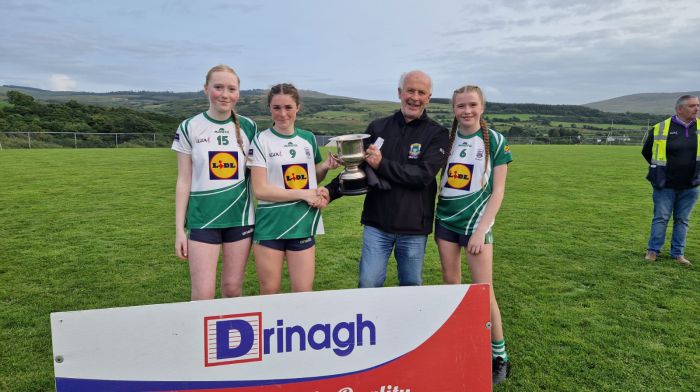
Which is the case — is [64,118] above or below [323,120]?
below

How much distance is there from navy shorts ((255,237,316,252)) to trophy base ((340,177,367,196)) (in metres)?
0.42

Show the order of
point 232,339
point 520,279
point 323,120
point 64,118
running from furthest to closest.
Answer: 1. point 323,120
2. point 64,118
3. point 520,279
4. point 232,339

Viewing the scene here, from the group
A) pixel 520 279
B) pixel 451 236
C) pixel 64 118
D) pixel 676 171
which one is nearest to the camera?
pixel 451 236

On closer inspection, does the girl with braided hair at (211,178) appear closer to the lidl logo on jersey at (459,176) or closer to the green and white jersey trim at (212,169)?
the green and white jersey trim at (212,169)

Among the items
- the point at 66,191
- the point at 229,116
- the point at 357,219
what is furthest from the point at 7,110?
the point at 229,116

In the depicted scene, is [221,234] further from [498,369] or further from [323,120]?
[323,120]

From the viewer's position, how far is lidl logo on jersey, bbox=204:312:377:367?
2.06 metres

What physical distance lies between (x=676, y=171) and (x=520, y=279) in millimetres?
2423

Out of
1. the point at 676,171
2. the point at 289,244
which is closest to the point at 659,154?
the point at 676,171

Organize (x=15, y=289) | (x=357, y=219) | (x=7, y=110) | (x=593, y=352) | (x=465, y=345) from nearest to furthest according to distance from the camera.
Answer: (x=465, y=345) < (x=593, y=352) < (x=15, y=289) < (x=357, y=219) < (x=7, y=110)

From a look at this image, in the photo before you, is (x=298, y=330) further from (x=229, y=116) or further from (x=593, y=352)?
(x=593, y=352)

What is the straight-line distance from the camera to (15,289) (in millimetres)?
4711

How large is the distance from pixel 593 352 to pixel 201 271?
295 centimetres

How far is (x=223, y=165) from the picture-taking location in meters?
2.67
